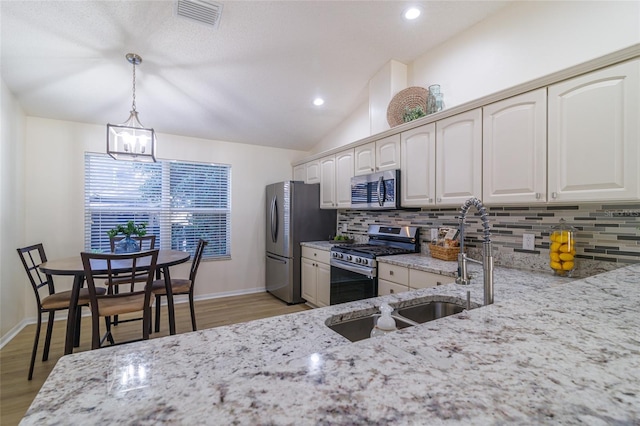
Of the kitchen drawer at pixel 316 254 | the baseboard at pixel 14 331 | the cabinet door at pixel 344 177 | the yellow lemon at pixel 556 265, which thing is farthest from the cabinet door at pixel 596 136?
the baseboard at pixel 14 331

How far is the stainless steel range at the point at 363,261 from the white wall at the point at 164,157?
6.02 ft

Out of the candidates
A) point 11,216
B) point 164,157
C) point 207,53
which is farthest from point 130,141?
point 11,216

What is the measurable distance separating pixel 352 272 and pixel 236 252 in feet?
7.33

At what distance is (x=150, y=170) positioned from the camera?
3.92m

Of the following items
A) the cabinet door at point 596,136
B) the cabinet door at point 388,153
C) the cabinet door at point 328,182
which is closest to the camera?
the cabinet door at point 596,136

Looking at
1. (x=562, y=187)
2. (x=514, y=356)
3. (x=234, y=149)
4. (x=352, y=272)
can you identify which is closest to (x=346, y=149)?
(x=352, y=272)

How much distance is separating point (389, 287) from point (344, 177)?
5.36 feet

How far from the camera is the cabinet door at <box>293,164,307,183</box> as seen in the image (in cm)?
460

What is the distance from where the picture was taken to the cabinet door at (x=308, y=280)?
376cm

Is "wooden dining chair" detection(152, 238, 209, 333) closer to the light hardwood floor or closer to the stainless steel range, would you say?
the light hardwood floor

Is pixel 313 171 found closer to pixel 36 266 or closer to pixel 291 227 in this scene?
pixel 291 227

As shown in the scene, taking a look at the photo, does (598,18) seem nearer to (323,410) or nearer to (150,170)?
(323,410)

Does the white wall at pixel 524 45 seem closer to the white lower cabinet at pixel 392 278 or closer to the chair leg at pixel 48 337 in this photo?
the white lower cabinet at pixel 392 278

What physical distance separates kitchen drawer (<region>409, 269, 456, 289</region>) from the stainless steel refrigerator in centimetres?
201
